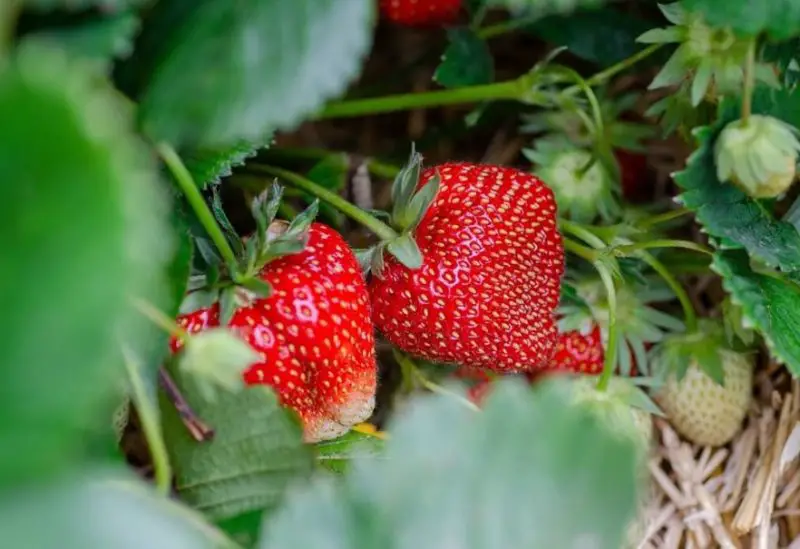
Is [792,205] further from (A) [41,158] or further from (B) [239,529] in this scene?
(A) [41,158]

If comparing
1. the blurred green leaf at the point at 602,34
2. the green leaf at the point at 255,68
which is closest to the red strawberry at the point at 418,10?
the blurred green leaf at the point at 602,34

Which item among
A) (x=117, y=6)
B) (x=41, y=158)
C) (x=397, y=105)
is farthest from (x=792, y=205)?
(x=41, y=158)

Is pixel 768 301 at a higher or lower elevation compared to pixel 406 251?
lower

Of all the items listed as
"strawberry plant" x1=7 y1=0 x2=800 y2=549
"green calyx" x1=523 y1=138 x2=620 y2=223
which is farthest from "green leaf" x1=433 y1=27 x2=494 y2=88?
"green calyx" x1=523 y1=138 x2=620 y2=223

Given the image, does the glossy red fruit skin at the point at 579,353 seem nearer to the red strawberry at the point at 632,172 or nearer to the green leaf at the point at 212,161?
the red strawberry at the point at 632,172

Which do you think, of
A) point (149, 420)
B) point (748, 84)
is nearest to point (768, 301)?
point (748, 84)

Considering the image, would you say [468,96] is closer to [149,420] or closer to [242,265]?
[242,265]

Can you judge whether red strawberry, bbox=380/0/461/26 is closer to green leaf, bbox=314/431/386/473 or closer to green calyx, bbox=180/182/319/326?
green calyx, bbox=180/182/319/326

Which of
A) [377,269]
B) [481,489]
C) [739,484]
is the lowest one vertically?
[739,484]
